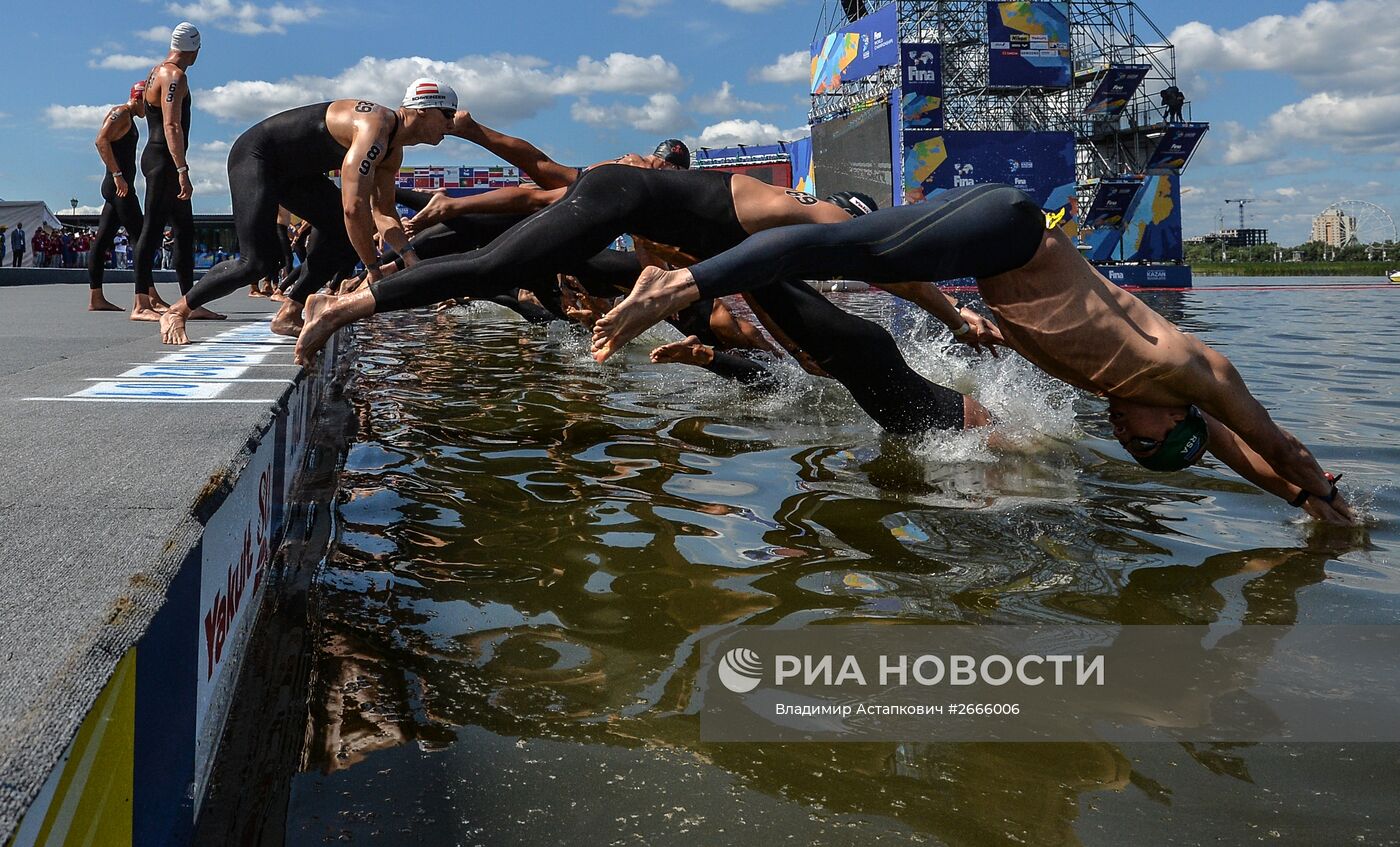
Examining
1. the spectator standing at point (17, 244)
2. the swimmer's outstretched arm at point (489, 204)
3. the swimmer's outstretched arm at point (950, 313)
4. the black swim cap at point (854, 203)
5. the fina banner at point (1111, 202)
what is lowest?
the swimmer's outstretched arm at point (950, 313)

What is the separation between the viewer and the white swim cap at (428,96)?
5.45 m

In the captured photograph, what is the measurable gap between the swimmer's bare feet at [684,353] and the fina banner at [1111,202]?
3607cm

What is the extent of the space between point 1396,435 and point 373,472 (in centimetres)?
567

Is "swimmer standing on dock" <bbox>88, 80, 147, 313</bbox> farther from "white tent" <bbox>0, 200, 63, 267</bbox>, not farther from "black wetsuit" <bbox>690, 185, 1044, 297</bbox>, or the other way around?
"white tent" <bbox>0, 200, 63, 267</bbox>

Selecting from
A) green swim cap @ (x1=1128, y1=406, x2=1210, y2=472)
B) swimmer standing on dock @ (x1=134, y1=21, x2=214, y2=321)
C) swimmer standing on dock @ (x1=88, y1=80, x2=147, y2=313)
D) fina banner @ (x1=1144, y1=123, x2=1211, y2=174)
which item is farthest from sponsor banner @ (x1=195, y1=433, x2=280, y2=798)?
fina banner @ (x1=1144, y1=123, x2=1211, y2=174)

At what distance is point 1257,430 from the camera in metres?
3.80

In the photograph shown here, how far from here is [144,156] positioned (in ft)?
24.3

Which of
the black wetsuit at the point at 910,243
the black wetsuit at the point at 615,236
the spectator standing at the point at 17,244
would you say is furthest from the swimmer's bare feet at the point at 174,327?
the spectator standing at the point at 17,244

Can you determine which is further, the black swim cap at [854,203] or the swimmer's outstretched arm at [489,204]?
the swimmer's outstretched arm at [489,204]

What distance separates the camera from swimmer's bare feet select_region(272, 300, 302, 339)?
20.5ft

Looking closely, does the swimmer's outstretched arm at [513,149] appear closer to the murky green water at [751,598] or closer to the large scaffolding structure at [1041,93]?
the murky green water at [751,598]

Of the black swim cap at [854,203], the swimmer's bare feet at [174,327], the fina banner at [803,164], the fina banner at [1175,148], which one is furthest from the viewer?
the fina banner at [803,164]

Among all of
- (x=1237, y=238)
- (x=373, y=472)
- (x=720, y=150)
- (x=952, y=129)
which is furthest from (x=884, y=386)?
(x=1237, y=238)

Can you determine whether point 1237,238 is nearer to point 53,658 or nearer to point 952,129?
point 952,129
